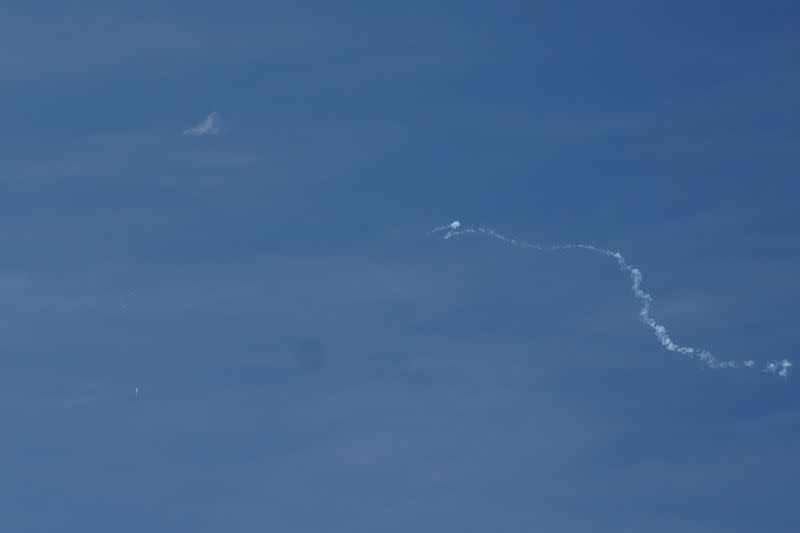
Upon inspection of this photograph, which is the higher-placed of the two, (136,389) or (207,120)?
(207,120)

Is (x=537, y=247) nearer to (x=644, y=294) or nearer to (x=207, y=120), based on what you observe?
(x=644, y=294)

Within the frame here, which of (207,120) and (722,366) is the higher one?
(207,120)

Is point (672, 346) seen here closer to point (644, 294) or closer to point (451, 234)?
point (644, 294)

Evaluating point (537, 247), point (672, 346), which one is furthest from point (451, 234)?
point (672, 346)

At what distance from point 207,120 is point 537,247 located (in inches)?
190

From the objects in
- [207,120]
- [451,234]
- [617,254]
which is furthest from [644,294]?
[207,120]

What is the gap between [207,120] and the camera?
31.3m

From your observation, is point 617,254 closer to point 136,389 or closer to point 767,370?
point 767,370

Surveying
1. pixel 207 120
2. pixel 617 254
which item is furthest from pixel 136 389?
pixel 617 254

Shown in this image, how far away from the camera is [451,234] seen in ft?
101

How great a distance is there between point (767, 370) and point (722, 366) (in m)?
0.59

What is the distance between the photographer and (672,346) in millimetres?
30234

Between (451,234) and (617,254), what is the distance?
88.0 inches

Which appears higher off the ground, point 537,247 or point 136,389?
point 537,247
